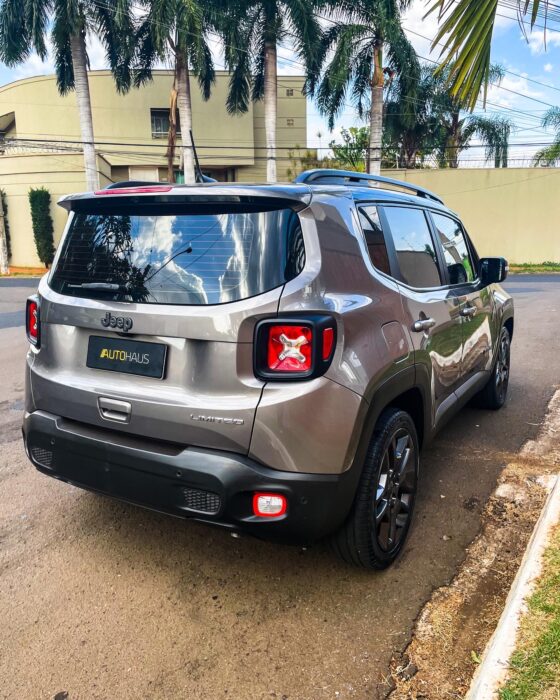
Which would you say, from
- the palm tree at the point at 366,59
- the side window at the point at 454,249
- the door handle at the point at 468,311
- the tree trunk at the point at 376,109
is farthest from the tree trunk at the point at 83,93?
the door handle at the point at 468,311

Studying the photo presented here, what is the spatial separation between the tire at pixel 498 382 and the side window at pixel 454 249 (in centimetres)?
111

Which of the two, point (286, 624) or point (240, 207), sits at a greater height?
point (240, 207)

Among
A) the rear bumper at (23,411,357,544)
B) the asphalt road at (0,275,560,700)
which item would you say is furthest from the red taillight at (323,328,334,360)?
the asphalt road at (0,275,560,700)

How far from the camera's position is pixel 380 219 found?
315 cm

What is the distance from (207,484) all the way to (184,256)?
39.1 inches

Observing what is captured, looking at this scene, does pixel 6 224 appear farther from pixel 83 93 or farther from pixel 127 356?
pixel 127 356

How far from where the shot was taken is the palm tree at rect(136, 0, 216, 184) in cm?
2189

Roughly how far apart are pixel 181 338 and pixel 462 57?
1993mm

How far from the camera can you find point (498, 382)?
5.44 metres

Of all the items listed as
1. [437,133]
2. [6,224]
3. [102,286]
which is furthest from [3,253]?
[102,286]

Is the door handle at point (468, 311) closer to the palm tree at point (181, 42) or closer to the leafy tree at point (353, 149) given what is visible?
the palm tree at point (181, 42)

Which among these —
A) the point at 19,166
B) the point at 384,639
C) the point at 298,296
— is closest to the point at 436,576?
the point at 384,639

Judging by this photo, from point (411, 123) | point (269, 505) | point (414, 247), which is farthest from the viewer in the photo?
point (411, 123)

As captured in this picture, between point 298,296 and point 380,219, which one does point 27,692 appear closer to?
point 298,296
